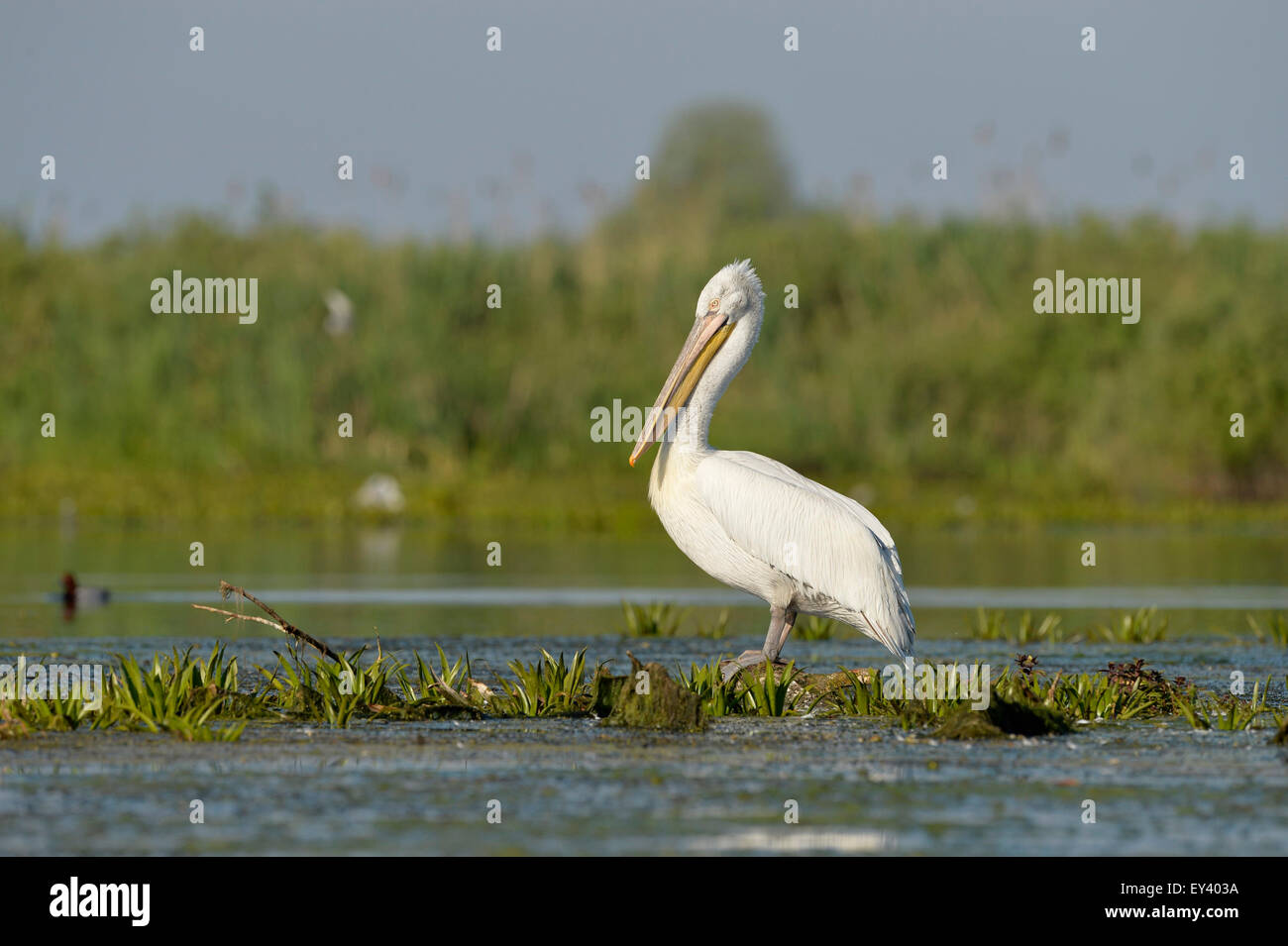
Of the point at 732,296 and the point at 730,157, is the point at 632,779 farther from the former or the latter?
the point at 730,157

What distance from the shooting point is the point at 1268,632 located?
1464 cm

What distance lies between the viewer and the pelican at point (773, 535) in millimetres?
10594

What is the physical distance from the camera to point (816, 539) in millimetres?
10695

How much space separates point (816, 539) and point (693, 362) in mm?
1345

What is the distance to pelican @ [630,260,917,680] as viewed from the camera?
10594 millimetres

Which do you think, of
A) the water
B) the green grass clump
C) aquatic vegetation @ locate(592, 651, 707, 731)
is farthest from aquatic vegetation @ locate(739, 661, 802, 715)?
the green grass clump

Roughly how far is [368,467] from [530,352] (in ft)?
11.7

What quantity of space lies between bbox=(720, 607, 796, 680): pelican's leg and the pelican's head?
1.17 meters

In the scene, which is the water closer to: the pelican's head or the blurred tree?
the pelican's head

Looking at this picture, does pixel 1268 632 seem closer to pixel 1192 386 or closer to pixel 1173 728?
pixel 1173 728

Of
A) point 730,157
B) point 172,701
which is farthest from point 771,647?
point 730,157

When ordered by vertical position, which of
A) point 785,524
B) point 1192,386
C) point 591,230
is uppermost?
point 591,230
